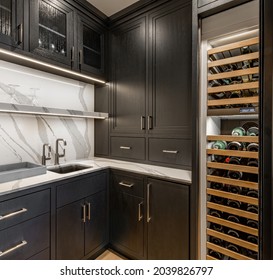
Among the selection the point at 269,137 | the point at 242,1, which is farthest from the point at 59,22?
the point at 269,137

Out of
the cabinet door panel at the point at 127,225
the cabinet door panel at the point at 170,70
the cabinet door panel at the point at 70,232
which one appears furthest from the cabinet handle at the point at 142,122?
the cabinet door panel at the point at 70,232

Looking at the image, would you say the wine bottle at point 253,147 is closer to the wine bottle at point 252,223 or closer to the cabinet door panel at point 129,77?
the wine bottle at point 252,223

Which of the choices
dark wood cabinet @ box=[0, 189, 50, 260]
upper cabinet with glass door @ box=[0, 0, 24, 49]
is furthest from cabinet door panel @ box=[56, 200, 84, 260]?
upper cabinet with glass door @ box=[0, 0, 24, 49]

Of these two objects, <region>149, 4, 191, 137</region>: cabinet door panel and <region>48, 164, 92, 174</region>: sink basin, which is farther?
<region>48, 164, 92, 174</region>: sink basin

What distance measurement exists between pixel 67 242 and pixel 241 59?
1.89m

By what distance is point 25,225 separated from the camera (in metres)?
1.24

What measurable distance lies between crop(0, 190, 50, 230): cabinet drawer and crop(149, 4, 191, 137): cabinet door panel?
1.19m

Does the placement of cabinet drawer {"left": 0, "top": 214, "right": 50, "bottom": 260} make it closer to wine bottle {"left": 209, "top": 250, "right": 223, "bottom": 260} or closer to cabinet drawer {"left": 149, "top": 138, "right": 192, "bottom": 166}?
cabinet drawer {"left": 149, "top": 138, "right": 192, "bottom": 166}

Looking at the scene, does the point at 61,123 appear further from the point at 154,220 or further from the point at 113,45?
the point at 154,220

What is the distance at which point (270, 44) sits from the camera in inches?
37.5

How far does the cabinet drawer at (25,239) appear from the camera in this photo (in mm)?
1146

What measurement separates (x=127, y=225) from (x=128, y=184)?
1.35 feet

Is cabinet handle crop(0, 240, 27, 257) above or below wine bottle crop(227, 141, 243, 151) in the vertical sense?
below

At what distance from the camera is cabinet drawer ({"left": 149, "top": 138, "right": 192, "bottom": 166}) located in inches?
67.6
